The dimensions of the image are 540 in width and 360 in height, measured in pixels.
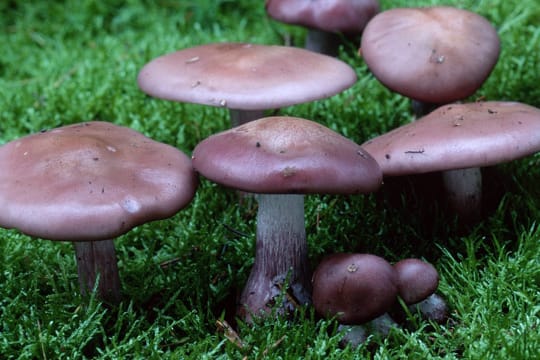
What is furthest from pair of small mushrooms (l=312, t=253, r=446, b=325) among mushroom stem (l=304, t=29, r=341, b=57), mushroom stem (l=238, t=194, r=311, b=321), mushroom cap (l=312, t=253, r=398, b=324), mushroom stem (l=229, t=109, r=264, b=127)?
mushroom stem (l=304, t=29, r=341, b=57)

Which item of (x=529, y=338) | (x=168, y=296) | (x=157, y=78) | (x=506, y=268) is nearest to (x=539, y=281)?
(x=506, y=268)

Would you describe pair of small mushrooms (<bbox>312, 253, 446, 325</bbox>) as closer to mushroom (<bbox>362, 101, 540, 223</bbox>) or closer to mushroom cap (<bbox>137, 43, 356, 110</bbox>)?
mushroom (<bbox>362, 101, 540, 223</bbox>)

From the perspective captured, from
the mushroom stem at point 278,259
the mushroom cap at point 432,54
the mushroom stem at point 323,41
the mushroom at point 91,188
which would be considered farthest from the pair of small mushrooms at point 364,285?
the mushroom stem at point 323,41

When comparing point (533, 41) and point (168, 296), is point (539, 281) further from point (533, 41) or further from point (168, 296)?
point (533, 41)

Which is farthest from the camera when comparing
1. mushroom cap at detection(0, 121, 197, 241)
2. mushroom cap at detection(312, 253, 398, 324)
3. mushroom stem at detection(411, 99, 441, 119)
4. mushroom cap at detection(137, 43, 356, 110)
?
mushroom stem at detection(411, 99, 441, 119)

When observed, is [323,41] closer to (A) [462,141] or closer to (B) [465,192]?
(B) [465,192]

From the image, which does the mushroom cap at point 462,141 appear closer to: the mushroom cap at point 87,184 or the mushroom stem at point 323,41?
the mushroom cap at point 87,184
